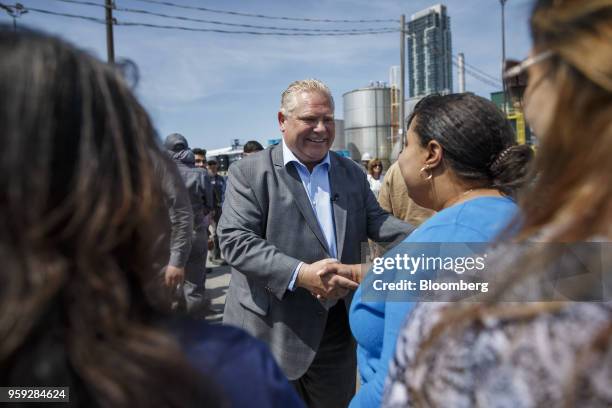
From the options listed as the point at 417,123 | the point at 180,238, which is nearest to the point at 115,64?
the point at 417,123

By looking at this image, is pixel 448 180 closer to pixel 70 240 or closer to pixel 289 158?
pixel 289 158

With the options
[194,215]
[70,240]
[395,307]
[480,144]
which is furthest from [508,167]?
[194,215]

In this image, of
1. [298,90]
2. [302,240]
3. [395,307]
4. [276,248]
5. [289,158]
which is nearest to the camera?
[395,307]

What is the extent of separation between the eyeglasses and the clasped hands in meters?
1.14

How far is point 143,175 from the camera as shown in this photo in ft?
2.30

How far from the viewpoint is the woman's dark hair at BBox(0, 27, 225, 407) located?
0.59 metres

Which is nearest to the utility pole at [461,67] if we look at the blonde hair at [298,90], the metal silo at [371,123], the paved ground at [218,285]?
the metal silo at [371,123]

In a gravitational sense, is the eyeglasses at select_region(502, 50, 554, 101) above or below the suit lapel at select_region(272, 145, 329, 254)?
above

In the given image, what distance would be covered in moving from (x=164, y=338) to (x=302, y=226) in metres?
1.63

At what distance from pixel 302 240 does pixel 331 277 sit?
12.4 inches

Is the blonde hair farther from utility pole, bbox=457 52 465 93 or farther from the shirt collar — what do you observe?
utility pole, bbox=457 52 465 93

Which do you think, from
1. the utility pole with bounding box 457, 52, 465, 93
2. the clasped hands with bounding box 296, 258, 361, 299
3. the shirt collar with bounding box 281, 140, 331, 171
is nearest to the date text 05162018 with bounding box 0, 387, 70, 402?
the clasped hands with bounding box 296, 258, 361, 299

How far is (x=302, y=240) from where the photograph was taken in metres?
2.26

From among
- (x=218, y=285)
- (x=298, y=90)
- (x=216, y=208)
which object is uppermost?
(x=298, y=90)
